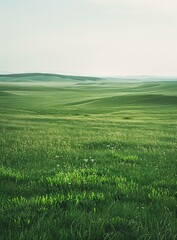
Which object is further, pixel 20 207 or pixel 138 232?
pixel 20 207

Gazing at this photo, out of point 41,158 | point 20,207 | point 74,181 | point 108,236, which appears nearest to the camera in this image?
point 108,236

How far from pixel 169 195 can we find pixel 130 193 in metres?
0.89

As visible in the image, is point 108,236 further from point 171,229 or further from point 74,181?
point 74,181

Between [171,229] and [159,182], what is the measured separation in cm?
282

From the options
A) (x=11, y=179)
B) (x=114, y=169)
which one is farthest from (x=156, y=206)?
(x=11, y=179)

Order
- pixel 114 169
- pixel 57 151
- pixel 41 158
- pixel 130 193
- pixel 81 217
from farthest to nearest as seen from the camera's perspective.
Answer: pixel 57 151, pixel 41 158, pixel 114 169, pixel 130 193, pixel 81 217

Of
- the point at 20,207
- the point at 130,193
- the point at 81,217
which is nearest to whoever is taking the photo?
the point at 81,217

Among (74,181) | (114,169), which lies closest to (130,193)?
(74,181)

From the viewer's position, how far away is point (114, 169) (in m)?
8.67

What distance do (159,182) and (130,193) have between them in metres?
1.27

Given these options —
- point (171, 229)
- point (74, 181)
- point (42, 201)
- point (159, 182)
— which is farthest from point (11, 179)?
point (171, 229)

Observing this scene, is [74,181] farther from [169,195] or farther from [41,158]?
[41,158]

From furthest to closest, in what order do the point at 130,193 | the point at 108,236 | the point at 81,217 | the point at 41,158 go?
the point at 41,158 → the point at 130,193 → the point at 81,217 → the point at 108,236

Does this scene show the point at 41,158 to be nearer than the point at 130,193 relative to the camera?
No
